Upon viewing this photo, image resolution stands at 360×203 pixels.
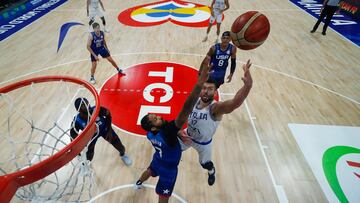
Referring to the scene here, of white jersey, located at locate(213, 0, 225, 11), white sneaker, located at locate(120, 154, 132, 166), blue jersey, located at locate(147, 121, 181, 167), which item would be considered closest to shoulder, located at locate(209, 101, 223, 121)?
blue jersey, located at locate(147, 121, 181, 167)

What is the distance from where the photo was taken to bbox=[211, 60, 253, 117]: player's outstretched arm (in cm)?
233

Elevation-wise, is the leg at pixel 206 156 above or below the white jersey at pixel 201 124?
below

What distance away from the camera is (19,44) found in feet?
27.5

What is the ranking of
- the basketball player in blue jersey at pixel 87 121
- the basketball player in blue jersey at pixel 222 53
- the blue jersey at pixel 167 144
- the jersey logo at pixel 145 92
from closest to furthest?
the blue jersey at pixel 167 144, the basketball player in blue jersey at pixel 87 121, the basketball player in blue jersey at pixel 222 53, the jersey logo at pixel 145 92

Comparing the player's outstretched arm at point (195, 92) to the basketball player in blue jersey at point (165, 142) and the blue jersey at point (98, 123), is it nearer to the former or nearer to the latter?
the basketball player in blue jersey at point (165, 142)

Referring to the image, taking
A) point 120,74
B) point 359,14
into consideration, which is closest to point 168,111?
point 120,74

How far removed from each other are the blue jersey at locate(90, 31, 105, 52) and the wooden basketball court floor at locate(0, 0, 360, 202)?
88 centimetres

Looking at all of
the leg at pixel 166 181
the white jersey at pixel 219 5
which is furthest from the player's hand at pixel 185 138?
the white jersey at pixel 219 5

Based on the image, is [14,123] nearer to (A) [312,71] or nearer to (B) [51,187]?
(B) [51,187]

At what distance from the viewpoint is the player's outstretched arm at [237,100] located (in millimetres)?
2332

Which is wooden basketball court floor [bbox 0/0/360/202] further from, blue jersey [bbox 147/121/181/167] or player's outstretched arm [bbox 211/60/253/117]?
player's outstretched arm [bbox 211/60/253/117]

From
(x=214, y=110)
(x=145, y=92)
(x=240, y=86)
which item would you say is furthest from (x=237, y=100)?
(x=240, y=86)

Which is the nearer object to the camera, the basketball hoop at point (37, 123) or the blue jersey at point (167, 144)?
the blue jersey at point (167, 144)

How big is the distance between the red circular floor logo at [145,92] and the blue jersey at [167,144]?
201 cm
